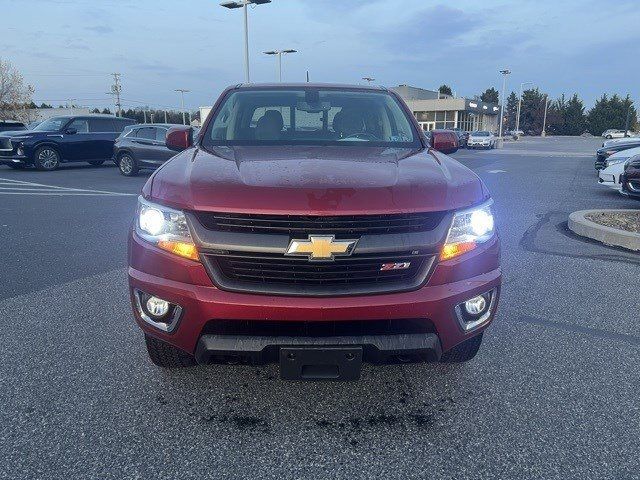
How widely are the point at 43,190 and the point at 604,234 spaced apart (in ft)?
37.5

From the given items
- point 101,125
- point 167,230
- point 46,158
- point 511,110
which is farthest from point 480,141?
point 511,110

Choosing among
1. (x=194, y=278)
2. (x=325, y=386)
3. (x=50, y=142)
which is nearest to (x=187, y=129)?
(x=194, y=278)

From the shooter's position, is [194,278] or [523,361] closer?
[194,278]

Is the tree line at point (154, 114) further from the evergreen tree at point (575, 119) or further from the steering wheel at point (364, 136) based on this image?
the steering wheel at point (364, 136)

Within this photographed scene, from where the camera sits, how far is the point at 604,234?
6.54 meters

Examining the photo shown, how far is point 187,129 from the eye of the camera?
3.96m

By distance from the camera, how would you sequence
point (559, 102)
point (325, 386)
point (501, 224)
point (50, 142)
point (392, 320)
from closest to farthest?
point (392, 320)
point (325, 386)
point (501, 224)
point (50, 142)
point (559, 102)

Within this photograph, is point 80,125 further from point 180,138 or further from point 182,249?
point 182,249

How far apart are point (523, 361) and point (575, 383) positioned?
342mm

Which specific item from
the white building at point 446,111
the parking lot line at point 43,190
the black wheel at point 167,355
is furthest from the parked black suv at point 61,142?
the white building at point 446,111

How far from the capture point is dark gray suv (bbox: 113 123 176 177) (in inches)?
582

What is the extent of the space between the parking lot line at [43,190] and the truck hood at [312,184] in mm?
8945

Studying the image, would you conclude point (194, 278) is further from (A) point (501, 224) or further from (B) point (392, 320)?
(A) point (501, 224)

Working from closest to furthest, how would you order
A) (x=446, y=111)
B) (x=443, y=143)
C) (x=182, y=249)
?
(x=182, y=249)
(x=443, y=143)
(x=446, y=111)
